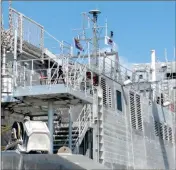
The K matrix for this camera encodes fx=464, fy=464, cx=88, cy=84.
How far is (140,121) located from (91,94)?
6.37 m

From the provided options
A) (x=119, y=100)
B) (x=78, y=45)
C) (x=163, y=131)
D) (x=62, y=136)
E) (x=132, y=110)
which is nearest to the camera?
(x=62, y=136)

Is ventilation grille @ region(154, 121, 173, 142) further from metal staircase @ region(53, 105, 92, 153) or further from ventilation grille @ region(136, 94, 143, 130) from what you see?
metal staircase @ region(53, 105, 92, 153)

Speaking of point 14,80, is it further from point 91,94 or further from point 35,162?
point 35,162

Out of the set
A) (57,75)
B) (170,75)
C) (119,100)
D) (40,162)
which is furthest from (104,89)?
(170,75)

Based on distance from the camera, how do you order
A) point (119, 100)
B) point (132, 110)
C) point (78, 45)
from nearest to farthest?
1. point (119, 100)
2. point (78, 45)
3. point (132, 110)

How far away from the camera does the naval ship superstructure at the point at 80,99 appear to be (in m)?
18.7

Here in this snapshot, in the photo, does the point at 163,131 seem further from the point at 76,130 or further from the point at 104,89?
the point at 76,130

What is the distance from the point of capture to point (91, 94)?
2083 cm

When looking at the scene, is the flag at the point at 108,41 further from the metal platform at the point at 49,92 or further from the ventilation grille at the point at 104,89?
the metal platform at the point at 49,92

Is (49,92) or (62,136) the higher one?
(49,92)

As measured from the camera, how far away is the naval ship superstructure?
18.7 m

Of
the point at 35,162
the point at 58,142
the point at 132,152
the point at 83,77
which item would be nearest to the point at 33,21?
the point at 83,77

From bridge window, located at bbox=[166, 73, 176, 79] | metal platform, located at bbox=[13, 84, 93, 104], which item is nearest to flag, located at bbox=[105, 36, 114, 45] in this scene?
metal platform, located at bbox=[13, 84, 93, 104]

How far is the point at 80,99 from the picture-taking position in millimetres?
18891
